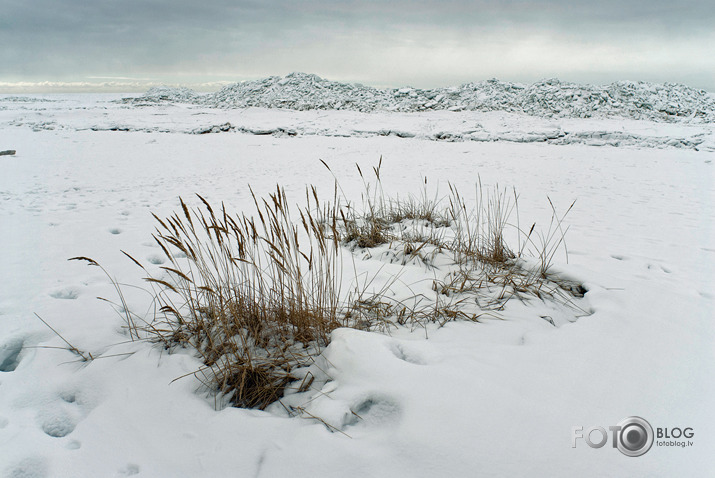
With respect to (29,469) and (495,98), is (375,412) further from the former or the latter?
(495,98)

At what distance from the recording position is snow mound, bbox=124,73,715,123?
15.9 meters

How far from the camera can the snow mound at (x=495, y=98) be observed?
15891mm

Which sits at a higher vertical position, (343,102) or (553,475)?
(343,102)

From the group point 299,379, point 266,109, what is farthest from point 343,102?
point 299,379

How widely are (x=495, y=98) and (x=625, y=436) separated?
19615mm

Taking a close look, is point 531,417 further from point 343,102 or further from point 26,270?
point 343,102

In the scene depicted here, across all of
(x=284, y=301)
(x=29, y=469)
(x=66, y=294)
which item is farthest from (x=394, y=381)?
(x=66, y=294)

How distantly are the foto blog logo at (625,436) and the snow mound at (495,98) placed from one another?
55.9ft

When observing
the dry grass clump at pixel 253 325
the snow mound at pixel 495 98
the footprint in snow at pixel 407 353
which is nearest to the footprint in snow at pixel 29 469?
the dry grass clump at pixel 253 325

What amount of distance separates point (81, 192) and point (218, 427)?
5323mm

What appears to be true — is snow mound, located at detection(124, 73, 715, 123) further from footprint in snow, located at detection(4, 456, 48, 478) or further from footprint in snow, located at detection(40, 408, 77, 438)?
footprint in snow, located at detection(4, 456, 48, 478)

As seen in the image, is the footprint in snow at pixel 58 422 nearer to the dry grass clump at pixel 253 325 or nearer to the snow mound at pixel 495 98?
the dry grass clump at pixel 253 325

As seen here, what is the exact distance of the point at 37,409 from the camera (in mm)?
1466

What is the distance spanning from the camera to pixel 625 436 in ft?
4.03
